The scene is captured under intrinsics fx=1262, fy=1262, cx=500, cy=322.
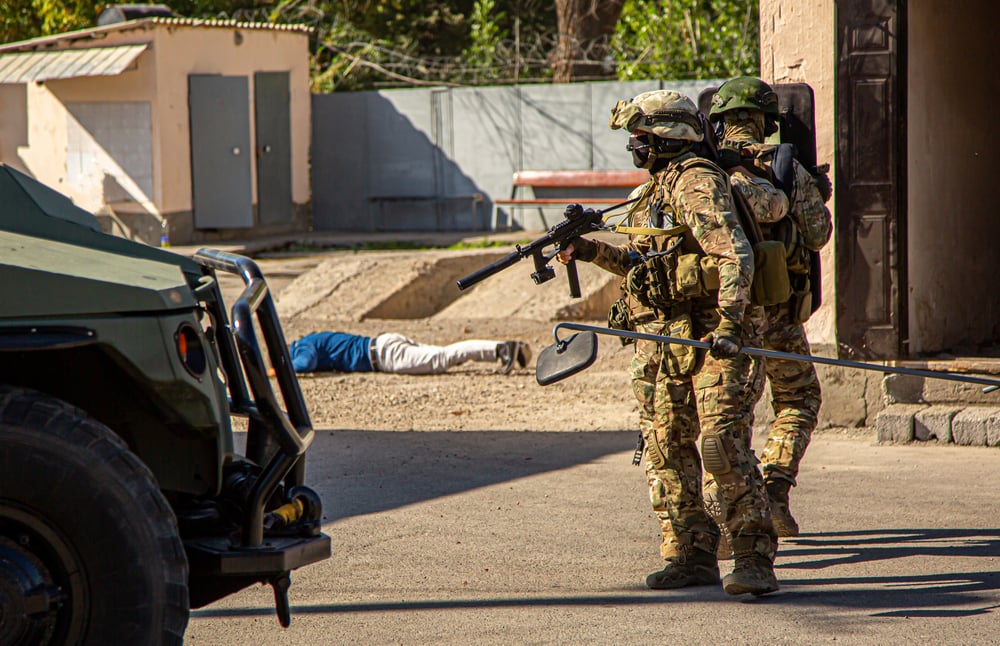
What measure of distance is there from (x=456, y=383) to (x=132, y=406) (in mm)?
6268

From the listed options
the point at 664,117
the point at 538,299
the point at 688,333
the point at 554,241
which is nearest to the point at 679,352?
the point at 688,333

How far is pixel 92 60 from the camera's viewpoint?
59.3 feet

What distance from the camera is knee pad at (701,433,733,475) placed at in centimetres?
447

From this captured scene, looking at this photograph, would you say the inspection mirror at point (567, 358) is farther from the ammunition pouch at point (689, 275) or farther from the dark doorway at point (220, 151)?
the dark doorway at point (220, 151)

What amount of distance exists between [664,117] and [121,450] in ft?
7.79

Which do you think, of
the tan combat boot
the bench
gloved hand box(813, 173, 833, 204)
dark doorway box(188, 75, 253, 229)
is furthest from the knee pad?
dark doorway box(188, 75, 253, 229)

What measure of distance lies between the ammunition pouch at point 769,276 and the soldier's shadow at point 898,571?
106cm

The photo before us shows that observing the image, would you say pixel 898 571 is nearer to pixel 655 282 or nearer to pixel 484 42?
pixel 655 282

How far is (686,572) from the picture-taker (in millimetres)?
4633

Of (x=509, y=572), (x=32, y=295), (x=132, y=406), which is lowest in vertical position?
(x=509, y=572)

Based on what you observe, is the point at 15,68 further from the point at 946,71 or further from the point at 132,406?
the point at 132,406

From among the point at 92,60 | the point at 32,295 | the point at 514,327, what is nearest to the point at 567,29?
the point at 92,60

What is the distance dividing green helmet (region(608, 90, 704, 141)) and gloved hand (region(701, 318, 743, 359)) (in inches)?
28.3

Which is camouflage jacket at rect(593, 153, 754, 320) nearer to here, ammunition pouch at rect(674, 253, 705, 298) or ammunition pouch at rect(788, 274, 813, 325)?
ammunition pouch at rect(674, 253, 705, 298)
